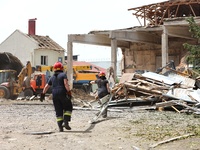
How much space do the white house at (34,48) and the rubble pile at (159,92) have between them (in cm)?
3276

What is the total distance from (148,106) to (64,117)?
6079mm

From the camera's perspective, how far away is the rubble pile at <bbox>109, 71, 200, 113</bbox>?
13.3 metres

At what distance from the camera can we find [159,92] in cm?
1435

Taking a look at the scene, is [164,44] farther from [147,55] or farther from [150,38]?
[147,55]

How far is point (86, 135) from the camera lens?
8.43 metres

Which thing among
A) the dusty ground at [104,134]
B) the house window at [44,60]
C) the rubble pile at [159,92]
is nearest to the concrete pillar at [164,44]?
the rubble pile at [159,92]

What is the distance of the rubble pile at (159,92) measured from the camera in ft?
43.7

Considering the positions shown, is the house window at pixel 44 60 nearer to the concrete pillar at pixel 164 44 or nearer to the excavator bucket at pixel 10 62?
the excavator bucket at pixel 10 62

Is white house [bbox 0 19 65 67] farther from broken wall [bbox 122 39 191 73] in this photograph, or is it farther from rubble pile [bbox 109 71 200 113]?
rubble pile [bbox 109 71 200 113]

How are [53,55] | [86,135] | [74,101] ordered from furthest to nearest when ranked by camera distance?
[53,55] < [74,101] < [86,135]

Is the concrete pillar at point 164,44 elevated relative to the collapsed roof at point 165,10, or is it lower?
lower

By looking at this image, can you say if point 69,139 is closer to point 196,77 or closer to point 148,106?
point 148,106

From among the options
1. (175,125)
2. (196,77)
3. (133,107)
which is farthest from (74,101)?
(175,125)

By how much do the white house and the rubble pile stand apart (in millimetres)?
32755
